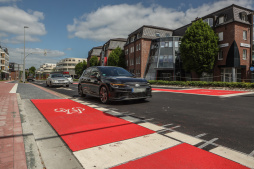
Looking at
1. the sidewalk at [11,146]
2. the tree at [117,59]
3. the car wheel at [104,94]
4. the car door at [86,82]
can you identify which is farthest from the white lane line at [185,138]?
the tree at [117,59]

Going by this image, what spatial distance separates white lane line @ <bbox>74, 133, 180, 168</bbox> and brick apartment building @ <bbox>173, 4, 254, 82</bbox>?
25785 mm

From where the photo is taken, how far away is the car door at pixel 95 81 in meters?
Answer: 7.80

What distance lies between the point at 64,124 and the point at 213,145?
312 centimetres

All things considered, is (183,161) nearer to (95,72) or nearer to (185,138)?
(185,138)

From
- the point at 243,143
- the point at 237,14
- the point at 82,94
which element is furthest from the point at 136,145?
the point at 237,14

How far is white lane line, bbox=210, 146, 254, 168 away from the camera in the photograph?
2.23 m

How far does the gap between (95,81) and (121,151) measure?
18.7ft

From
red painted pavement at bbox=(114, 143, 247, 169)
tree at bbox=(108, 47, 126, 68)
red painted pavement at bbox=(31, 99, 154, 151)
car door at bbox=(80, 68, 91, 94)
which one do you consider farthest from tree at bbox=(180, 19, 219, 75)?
red painted pavement at bbox=(114, 143, 247, 169)

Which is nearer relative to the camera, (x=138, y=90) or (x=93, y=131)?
(x=93, y=131)

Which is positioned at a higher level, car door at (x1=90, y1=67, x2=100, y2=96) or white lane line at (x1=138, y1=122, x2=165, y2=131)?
car door at (x1=90, y1=67, x2=100, y2=96)

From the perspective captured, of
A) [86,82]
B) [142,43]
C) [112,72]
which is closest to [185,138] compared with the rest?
[112,72]

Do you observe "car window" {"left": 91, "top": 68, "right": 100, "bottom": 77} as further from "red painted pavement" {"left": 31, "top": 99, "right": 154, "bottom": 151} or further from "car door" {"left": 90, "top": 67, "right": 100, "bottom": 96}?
"red painted pavement" {"left": 31, "top": 99, "right": 154, "bottom": 151}

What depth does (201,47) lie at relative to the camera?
25484 millimetres

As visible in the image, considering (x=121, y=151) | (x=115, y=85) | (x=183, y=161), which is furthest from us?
(x=115, y=85)
